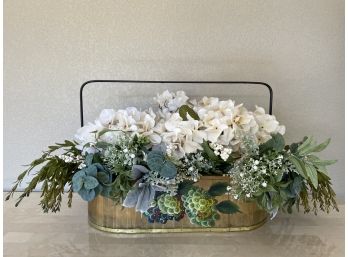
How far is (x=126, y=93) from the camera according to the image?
43.9 inches

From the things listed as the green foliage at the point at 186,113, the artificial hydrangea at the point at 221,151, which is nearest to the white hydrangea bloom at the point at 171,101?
the green foliage at the point at 186,113

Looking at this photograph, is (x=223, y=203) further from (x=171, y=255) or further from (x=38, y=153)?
(x=38, y=153)

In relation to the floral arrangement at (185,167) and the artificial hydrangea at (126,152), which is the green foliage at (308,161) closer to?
the floral arrangement at (185,167)

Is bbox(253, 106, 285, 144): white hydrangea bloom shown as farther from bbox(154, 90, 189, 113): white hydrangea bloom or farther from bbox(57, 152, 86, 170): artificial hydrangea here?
bbox(57, 152, 86, 170): artificial hydrangea

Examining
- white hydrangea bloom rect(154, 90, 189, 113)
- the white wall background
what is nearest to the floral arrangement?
white hydrangea bloom rect(154, 90, 189, 113)

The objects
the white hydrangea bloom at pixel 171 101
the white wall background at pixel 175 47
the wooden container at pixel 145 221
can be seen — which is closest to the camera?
the wooden container at pixel 145 221

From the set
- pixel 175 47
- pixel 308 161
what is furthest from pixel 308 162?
pixel 175 47

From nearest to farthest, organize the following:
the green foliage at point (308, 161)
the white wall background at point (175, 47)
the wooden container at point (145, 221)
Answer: the green foliage at point (308, 161) < the wooden container at point (145, 221) < the white wall background at point (175, 47)

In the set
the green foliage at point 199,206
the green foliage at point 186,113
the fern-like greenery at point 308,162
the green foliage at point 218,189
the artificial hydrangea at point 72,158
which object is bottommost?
the green foliage at point 199,206

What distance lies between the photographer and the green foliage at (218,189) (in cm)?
79

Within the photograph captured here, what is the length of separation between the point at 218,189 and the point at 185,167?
0.08 m

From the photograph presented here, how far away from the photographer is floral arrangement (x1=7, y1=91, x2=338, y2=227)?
2.48ft

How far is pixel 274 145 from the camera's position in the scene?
0.78m

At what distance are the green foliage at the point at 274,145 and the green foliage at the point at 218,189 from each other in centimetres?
9
